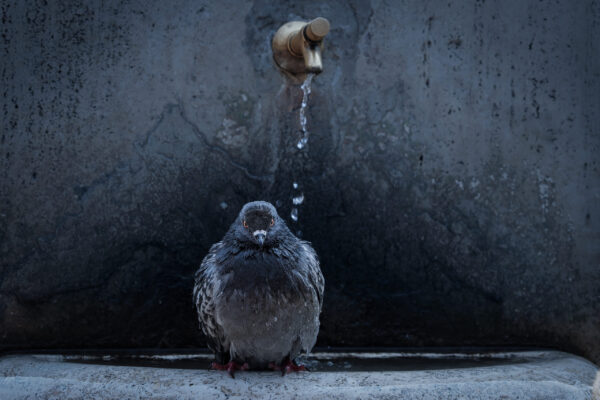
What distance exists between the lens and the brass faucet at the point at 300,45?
2496 mm

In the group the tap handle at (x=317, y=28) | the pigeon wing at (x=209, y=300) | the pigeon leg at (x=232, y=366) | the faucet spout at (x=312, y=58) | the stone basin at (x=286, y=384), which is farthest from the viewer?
the faucet spout at (x=312, y=58)

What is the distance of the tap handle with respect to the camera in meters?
2.46

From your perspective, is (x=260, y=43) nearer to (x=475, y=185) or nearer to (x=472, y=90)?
(x=472, y=90)

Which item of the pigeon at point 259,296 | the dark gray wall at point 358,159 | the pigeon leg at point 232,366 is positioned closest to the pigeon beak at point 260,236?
the pigeon at point 259,296

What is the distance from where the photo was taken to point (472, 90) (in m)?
3.02

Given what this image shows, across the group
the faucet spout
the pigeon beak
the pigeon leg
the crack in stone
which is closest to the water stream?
the crack in stone

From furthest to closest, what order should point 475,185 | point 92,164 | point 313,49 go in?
1. point 475,185
2. point 92,164
3. point 313,49

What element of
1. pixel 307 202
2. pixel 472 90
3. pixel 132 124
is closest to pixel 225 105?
pixel 132 124

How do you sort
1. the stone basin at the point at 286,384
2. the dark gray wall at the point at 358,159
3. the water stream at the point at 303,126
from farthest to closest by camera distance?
the water stream at the point at 303,126 → the dark gray wall at the point at 358,159 → the stone basin at the point at 286,384

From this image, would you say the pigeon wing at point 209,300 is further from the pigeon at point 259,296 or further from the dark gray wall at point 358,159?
the dark gray wall at point 358,159

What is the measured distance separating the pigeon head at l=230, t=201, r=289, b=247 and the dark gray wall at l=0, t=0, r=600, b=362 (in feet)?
1.97

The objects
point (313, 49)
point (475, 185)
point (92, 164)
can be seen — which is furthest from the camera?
point (475, 185)

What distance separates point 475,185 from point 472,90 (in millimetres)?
542

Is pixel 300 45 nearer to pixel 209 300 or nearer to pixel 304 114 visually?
pixel 304 114
